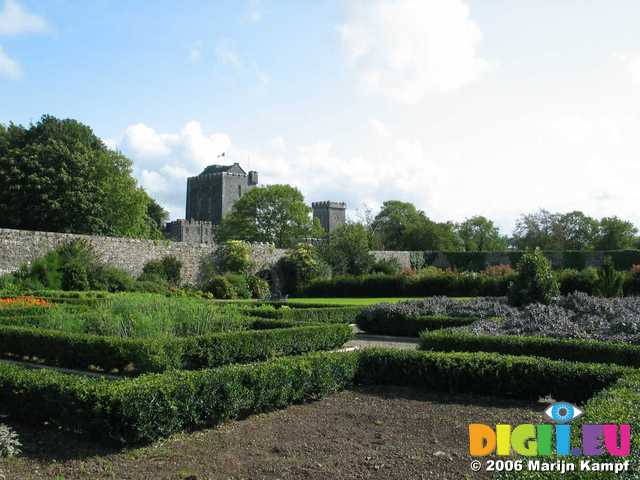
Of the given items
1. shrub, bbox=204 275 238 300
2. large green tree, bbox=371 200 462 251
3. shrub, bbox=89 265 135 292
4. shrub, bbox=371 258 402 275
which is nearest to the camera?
shrub, bbox=89 265 135 292

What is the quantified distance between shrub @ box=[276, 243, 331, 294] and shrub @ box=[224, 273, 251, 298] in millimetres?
3315

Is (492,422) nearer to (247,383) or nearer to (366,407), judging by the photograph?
(366,407)

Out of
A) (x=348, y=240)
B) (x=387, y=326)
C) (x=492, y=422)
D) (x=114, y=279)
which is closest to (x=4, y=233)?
(x=114, y=279)

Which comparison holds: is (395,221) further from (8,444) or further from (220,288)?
(8,444)

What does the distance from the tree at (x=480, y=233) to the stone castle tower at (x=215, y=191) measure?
2467cm

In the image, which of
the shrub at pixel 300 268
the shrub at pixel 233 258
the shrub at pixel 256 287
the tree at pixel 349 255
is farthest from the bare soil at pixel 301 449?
the tree at pixel 349 255

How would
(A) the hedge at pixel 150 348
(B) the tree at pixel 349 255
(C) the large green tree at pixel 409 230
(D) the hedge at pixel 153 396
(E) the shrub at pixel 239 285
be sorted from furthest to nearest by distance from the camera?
1. (C) the large green tree at pixel 409 230
2. (B) the tree at pixel 349 255
3. (E) the shrub at pixel 239 285
4. (A) the hedge at pixel 150 348
5. (D) the hedge at pixel 153 396

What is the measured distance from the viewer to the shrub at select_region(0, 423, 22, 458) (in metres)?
4.92

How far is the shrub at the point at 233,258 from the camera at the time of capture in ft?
90.0

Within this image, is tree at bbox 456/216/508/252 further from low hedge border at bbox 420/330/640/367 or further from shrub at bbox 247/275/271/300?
low hedge border at bbox 420/330/640/367

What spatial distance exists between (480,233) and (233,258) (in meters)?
46.8

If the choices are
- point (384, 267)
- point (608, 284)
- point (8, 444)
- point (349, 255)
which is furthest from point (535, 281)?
point (384, 267)

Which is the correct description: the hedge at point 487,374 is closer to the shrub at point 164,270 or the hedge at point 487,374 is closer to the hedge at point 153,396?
the hedge at point 153,396

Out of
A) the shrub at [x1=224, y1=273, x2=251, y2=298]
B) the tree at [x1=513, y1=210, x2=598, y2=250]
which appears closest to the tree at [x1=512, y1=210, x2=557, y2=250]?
the tree at [x1=513, y1=210, x2=598, y2=250]
